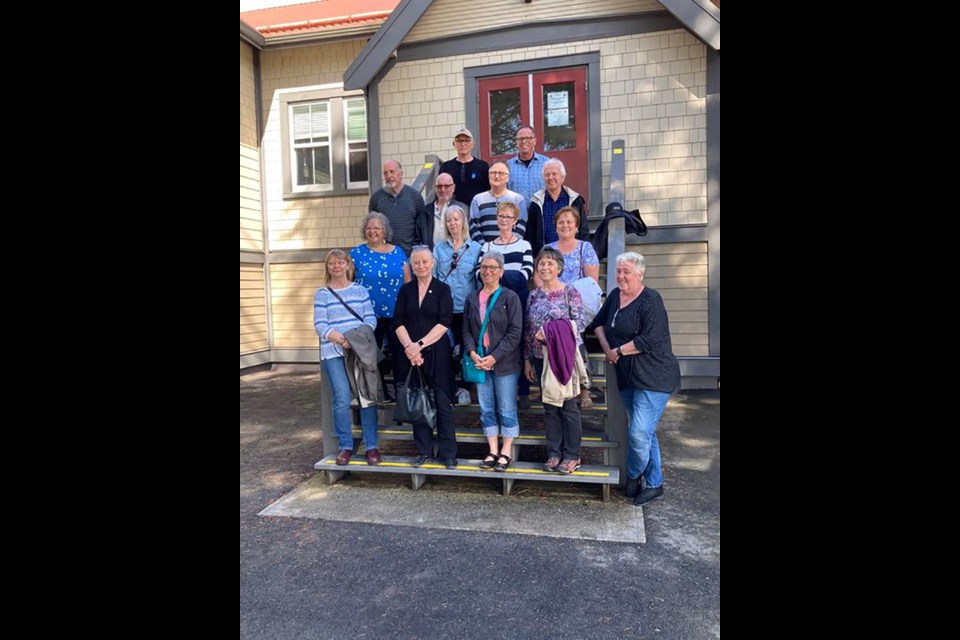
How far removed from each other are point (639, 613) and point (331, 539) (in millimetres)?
1969

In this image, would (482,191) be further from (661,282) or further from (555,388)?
(661,282)

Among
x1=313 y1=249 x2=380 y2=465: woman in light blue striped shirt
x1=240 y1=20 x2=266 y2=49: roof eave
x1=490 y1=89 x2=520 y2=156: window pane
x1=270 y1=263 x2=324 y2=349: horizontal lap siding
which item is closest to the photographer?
x1=313 y1=249 x2=380 y2=465: woman in light blue striped shirt

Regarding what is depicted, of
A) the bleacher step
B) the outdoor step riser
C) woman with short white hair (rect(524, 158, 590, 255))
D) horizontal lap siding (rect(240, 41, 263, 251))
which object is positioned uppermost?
horizontal lap siding (rect(240, 41, 263, 251))

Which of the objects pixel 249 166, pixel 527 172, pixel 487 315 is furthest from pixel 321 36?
pixel 487 315

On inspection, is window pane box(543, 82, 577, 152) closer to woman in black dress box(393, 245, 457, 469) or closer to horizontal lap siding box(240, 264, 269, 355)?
woman in black dress box(393, 245, 457, 469)

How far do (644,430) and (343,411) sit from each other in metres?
2.30

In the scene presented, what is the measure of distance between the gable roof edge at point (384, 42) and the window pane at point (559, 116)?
75.2 inches

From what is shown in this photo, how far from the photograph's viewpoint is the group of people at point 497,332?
4152 millimetres

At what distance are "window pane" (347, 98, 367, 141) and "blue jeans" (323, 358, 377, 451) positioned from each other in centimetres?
637

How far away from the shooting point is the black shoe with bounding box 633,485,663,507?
4.30 meters

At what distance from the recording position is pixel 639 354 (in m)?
4.11

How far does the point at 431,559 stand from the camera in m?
3.54

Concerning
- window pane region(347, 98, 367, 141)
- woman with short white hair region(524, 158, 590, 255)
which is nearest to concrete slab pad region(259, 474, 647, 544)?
woman with short white hair region(524, 158, 590, 255)

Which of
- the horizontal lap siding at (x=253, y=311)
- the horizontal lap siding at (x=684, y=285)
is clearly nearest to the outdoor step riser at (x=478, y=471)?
the horizontal lap siding at (x=684, y=285)
